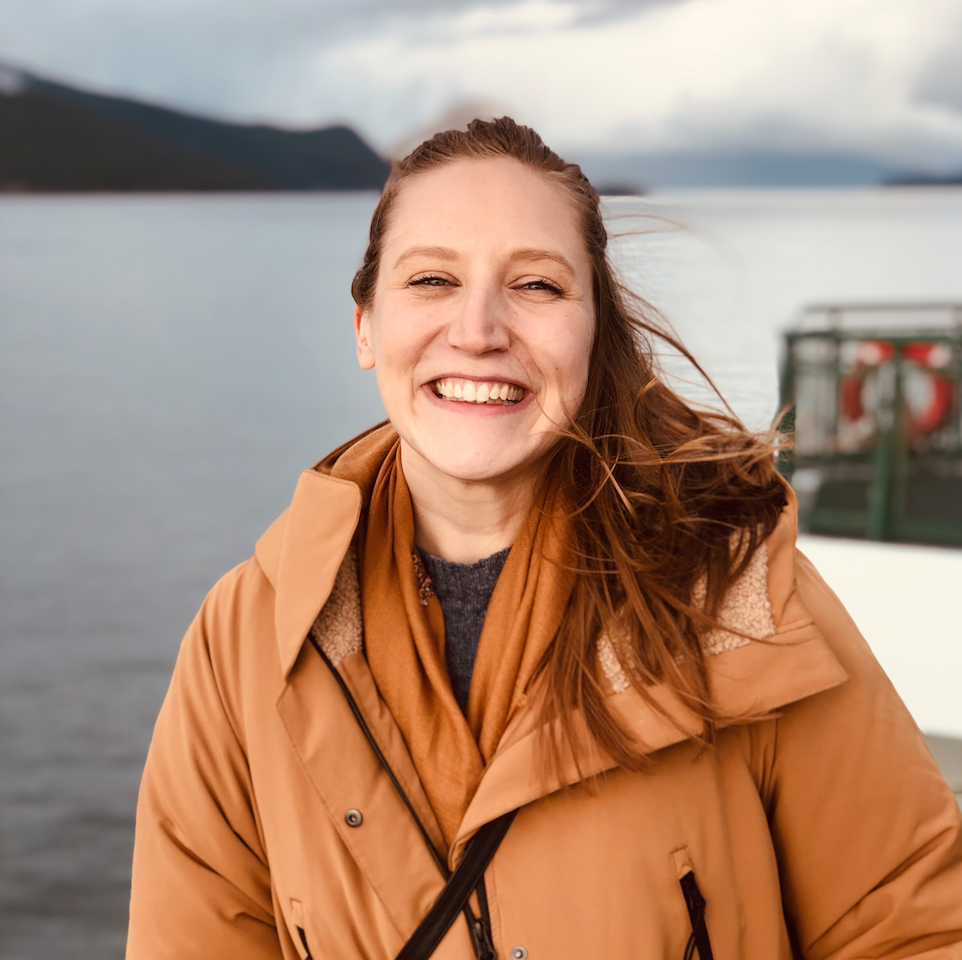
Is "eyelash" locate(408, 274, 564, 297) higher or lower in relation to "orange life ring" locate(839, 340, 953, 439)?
higher

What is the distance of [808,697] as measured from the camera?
51.9 inches

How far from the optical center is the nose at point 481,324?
1335 millimetres

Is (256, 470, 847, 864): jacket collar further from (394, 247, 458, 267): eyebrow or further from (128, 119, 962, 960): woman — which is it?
(394, 247, 458, 267): eyebrow

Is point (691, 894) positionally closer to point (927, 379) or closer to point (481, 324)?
point (481, 324)

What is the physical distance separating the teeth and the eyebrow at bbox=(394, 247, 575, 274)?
172 mm

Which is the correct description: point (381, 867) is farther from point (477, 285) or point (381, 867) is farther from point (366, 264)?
point (366, 264)

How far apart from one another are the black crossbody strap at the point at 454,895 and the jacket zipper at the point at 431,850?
0.02 m

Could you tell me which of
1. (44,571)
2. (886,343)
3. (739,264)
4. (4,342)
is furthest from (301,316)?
(739,264)

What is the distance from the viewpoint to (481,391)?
1.37 metres

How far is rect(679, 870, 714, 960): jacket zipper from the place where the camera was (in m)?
1.28

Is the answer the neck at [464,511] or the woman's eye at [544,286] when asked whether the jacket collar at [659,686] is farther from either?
the woman's eye at [544,286]

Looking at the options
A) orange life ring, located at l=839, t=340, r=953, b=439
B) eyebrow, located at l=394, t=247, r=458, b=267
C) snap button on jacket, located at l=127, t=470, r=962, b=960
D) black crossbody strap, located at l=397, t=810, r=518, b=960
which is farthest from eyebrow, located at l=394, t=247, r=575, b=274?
orange life ring, located at l=839, t=340, r=953, b=439

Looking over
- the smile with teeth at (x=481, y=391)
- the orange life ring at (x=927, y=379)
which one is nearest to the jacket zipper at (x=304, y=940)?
the smile with teeth at (x=481, y=391)

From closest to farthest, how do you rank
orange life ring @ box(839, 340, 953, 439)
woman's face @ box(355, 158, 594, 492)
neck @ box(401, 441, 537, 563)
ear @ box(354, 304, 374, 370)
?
1. woman's face @ box(355, 158, 594, 492)
2. neck @ box(401, 441, 537, 563)
3. ear @ box(354, 304, 374, 370)
4. orange life ring @ box(839, 340, 953, 439)
